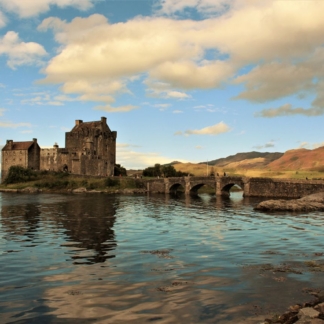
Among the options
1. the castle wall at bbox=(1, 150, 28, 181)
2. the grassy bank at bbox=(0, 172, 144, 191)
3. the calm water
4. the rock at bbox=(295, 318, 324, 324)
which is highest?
the castle wall at bbox=(1, 150, 28, 181)

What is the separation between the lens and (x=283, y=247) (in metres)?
22.9

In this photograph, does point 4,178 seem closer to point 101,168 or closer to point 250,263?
point 101,168

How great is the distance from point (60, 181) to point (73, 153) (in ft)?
59.0

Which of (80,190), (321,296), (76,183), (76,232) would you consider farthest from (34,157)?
(321,296)

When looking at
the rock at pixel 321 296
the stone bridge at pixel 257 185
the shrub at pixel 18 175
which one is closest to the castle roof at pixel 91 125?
the shrub at pixel 18 175

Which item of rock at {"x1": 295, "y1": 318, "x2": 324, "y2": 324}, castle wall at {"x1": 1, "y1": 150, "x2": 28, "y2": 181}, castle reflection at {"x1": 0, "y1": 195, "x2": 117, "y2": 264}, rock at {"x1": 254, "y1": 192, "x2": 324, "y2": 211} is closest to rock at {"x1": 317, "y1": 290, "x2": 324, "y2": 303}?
rock at {"x1": 295, "y1": 318, "x2": 324, "y2": 324}

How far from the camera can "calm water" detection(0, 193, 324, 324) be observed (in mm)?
11758

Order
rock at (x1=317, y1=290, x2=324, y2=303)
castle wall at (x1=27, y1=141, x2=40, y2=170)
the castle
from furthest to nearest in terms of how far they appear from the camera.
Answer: castle wall at (x1=27, y1=141, x2=40, y2=170) < the castle < rock at (x1=317, y1=290, x2=324, y2=303)

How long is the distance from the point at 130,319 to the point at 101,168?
108321mm

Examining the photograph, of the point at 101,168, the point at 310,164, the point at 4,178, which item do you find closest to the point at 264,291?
the point at 101,168

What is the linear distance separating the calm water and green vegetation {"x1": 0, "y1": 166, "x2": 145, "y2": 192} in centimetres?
7181

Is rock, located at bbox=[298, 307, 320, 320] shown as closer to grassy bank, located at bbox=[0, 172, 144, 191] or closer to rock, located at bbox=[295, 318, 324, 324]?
rock, located at bbox=[295, 318, 324, 324]

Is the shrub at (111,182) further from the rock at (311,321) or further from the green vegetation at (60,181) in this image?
the rock at (311,321)

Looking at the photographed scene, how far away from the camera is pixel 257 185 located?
262 feet
